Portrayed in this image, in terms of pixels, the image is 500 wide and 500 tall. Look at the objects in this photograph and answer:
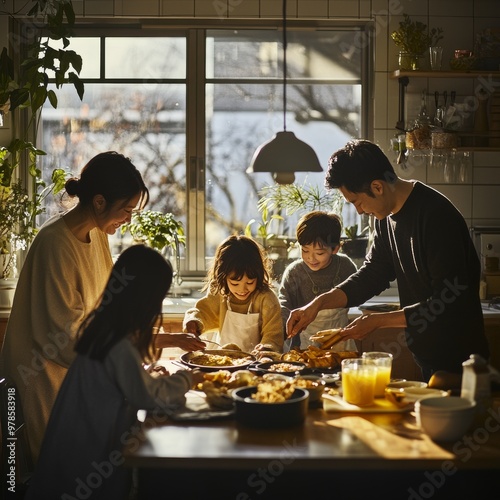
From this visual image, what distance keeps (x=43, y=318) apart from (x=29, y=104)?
157cm

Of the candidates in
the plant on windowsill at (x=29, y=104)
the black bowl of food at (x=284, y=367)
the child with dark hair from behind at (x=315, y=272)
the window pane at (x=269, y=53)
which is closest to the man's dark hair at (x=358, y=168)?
the black bowl of food at (x=284, y=367)

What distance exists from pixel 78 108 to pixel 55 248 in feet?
7.04

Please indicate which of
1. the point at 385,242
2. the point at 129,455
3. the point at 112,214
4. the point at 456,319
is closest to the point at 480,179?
the point at 385,242

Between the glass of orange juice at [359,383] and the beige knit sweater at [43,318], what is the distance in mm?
872

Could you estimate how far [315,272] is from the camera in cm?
387

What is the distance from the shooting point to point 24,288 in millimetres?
2713

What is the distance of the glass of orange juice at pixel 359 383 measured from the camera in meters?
2.30

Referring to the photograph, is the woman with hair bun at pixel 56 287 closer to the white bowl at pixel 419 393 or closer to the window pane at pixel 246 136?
the white bowl at pixel 419 393

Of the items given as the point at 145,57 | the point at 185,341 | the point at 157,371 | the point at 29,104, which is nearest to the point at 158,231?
the point at 29,104

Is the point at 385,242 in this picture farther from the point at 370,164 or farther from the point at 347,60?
the point at 347,60

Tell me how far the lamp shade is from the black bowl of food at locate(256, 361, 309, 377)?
0.64 metres

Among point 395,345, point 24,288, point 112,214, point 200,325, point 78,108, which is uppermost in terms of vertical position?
point 78,108

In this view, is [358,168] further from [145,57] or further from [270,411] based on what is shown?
[145,57]

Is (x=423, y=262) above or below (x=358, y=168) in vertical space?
below
